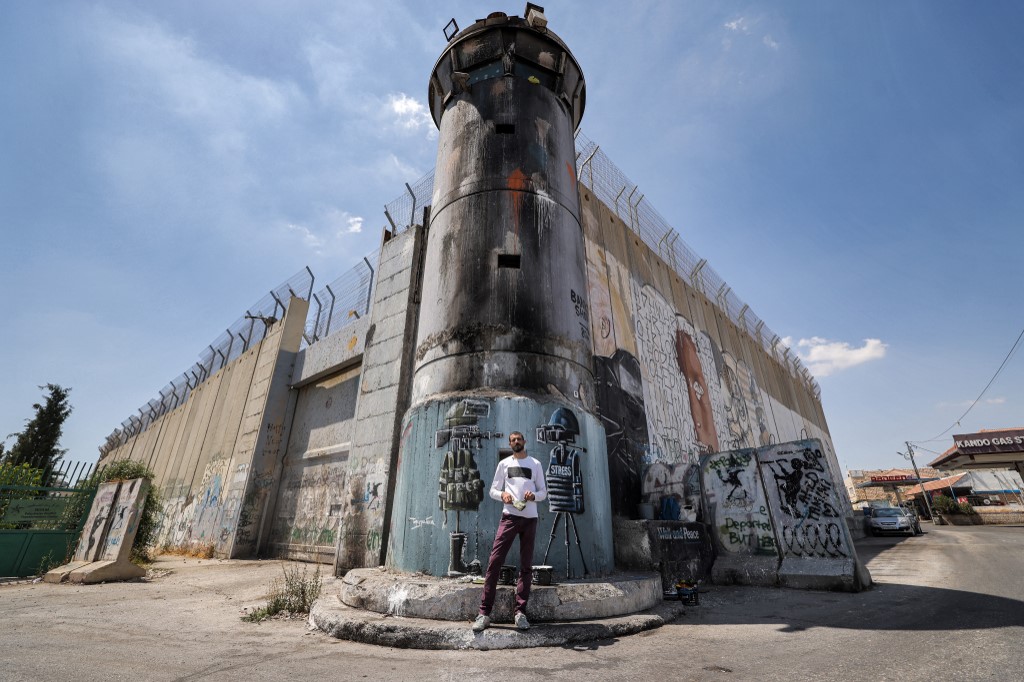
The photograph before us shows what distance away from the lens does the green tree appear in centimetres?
2969

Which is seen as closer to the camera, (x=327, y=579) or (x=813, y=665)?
(x=813, y=665)

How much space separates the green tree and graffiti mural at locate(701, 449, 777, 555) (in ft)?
132

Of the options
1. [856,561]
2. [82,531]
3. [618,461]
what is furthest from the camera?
[618,461]

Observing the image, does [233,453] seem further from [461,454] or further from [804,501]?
[804,501]

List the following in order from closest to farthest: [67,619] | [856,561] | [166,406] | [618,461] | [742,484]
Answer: [67,619] → [856,561] → [742,484] → [618,461] → [166,406]

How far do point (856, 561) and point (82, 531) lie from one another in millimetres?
13415

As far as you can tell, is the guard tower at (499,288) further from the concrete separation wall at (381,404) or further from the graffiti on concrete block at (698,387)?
the graffiti on concrete block at (698,387)

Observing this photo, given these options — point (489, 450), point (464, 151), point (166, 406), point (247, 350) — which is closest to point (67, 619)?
point (489, 450)

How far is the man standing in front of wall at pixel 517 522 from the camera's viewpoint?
144 inches

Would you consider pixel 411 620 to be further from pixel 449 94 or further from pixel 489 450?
pixel 449 94

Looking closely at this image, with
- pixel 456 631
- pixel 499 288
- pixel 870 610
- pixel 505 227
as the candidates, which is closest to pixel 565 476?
pixel 456 631

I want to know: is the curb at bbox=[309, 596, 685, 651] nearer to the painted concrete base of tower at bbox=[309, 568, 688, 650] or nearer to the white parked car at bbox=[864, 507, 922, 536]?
the painted concrete base of tower at bbox=[309, 568, 688, 650]

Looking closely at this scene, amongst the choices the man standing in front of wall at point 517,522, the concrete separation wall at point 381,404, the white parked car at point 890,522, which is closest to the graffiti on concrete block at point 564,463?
the man standing in front of wall at point 517,522

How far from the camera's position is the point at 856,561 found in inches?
245
